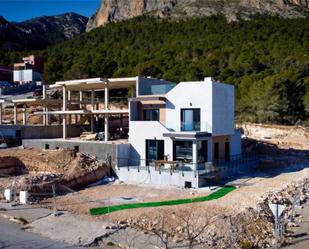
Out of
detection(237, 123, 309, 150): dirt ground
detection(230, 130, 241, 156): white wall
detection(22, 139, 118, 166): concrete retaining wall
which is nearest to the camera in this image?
detection(22, 139, 118, 166): concrete retaining wall

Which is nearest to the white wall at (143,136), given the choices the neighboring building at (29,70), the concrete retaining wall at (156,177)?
the concrete retaining wall at (156,177)

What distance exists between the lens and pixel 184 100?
32438 mm

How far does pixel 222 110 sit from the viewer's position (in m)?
33.2

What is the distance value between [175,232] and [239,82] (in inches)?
2043

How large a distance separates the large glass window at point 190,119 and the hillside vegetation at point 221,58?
105 ft

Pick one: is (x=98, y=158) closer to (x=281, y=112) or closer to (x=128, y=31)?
(x=281, y=112)

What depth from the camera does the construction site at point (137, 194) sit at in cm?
1869

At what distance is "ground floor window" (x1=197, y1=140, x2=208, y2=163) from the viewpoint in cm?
3070

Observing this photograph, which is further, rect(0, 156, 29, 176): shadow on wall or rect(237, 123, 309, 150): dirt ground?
rect(237, 123, 309, 150): dirt ground

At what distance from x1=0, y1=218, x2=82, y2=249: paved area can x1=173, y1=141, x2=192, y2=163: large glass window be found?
1415 cm

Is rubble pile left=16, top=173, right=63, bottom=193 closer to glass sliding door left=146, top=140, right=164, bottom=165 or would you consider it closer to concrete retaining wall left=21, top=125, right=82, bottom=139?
glass sliding door left=146, top=140, right=164, bottom=165

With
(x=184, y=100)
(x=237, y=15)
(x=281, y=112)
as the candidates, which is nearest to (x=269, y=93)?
(x=281, y=112)

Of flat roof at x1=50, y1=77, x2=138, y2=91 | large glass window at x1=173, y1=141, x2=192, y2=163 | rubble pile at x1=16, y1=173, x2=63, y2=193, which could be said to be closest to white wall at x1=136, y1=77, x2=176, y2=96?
flat roof at x1=50, y1=77, x2=138, y2=91

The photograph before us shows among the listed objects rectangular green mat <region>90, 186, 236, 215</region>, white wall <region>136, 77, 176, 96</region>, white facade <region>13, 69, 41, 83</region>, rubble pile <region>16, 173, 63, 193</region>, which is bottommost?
rectangular green mat <region>90, 186, 236, 215</region>
